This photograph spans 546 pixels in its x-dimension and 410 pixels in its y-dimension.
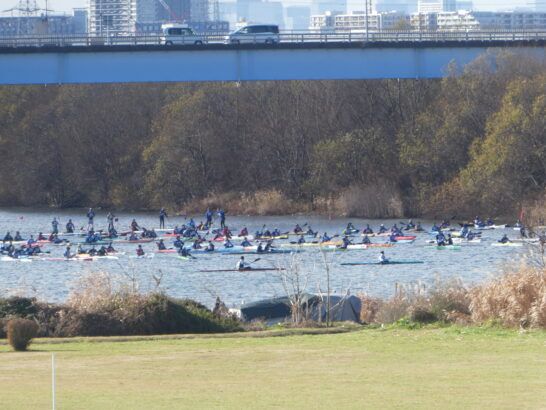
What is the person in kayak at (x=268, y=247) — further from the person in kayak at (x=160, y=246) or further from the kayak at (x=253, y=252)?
the person in kayak at (x=160, y=246)

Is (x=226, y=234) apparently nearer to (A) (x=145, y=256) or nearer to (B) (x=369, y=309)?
(A) (x=145, y=256)

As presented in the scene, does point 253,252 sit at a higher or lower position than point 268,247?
lower

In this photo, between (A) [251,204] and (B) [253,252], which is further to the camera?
(A) [251,204]

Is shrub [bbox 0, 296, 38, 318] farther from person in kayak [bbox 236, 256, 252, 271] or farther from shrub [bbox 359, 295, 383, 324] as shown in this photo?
person in kayak [bbox 236, 256, 252, 271]

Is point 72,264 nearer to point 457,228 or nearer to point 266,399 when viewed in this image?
point 457,228

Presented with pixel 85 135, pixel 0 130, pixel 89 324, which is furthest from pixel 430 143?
pixel 89 324

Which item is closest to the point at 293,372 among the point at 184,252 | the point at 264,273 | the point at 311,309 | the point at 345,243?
the point at 311,309

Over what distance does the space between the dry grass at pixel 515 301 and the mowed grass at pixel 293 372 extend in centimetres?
69

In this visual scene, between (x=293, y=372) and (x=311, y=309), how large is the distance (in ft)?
38.2

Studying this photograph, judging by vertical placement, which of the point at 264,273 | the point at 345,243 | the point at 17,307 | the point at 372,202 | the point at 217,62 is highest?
the point at 217,62

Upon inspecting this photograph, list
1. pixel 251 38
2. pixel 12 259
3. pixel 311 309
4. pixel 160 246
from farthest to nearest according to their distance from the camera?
pixel 160 246
pixel 251 38
pixel 12 259
pixel 311 309

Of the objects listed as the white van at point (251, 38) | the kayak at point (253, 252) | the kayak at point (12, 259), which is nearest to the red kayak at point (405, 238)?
the kayak at point (253, 252)

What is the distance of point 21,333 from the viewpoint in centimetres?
2491

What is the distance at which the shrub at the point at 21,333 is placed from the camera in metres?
24.9
